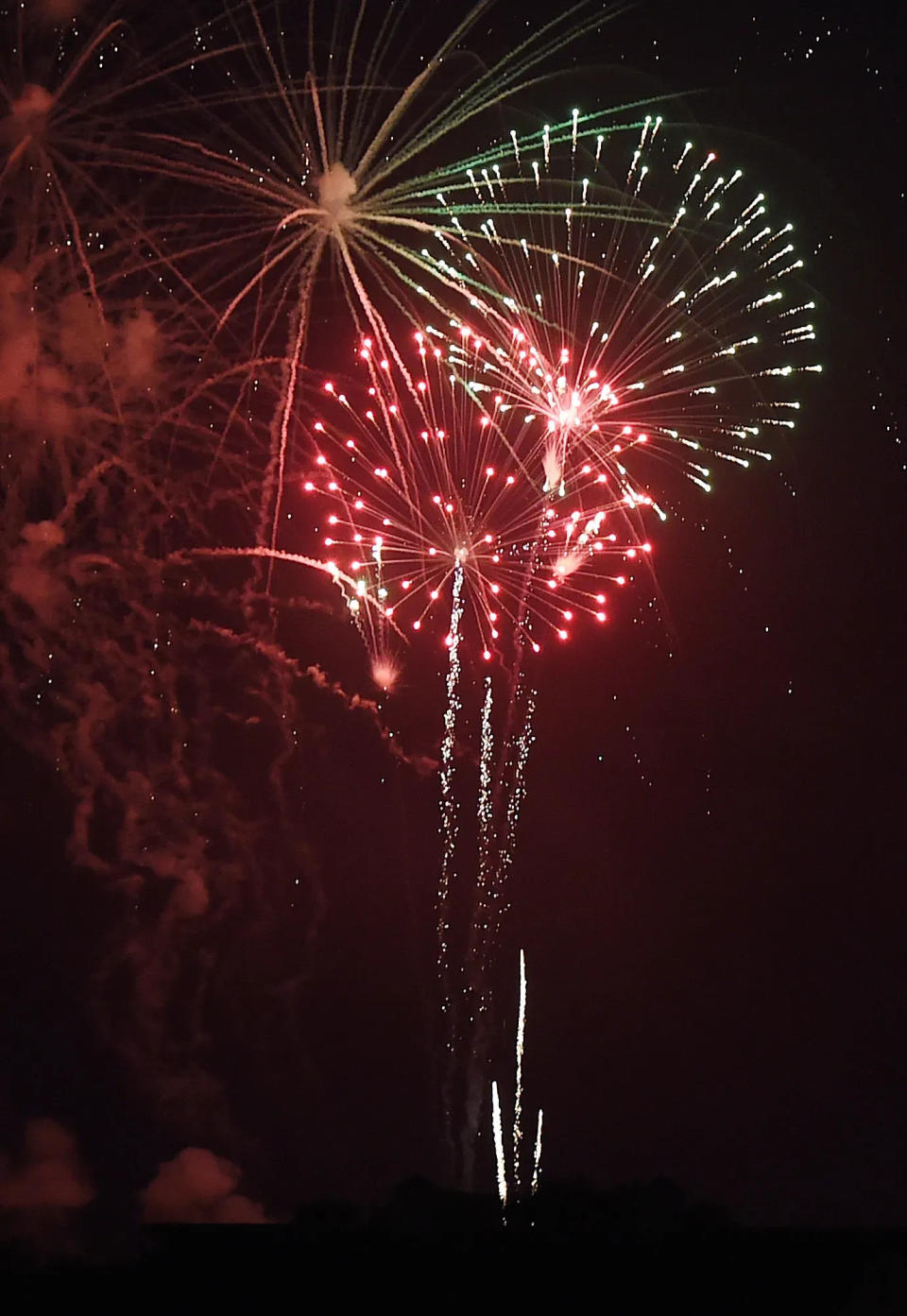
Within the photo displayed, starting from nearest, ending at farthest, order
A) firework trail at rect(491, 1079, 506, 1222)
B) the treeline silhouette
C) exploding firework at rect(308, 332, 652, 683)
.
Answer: the treeline silhouette, exploding firework at rect(308, 332, 652, 683), firework trail at rect(491, 1079, 506, 1222)

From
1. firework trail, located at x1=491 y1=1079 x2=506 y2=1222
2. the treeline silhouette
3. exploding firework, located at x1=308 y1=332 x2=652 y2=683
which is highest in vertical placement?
exploding firework, located at x1=308 y1=332 x2=652 y2=683

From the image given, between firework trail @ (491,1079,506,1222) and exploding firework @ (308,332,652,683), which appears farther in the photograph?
firework trail @ (491,1079,506,1222)

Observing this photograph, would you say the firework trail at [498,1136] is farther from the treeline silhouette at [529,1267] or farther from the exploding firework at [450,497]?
the treeline silhouette at [529,1267]

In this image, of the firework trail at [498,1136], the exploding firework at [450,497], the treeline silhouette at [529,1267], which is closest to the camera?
the treeline silhouette at [529,1267]

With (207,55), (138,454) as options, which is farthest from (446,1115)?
(207,55)

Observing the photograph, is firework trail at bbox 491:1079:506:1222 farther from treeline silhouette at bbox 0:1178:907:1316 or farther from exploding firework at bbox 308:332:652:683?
treeline silhouette at bbox 0:1178:907:1316

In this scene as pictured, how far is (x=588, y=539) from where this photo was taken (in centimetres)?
1100

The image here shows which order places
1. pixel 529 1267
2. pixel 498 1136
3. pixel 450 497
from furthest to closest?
pixel 498 1136
pixel 450 497
pixel 529 1267

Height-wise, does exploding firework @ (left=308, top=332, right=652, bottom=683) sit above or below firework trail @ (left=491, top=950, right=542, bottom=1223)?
above

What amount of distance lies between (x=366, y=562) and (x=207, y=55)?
3.31 m

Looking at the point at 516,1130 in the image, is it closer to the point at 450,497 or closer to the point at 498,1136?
the point at 498,1136

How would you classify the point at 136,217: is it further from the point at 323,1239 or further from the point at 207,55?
the point at 323,1239

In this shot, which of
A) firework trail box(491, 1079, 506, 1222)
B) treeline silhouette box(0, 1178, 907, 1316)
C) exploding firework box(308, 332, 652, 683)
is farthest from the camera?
firework trail box(491, 1079, 506, 1222)

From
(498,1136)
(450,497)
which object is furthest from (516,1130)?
(450,497)
